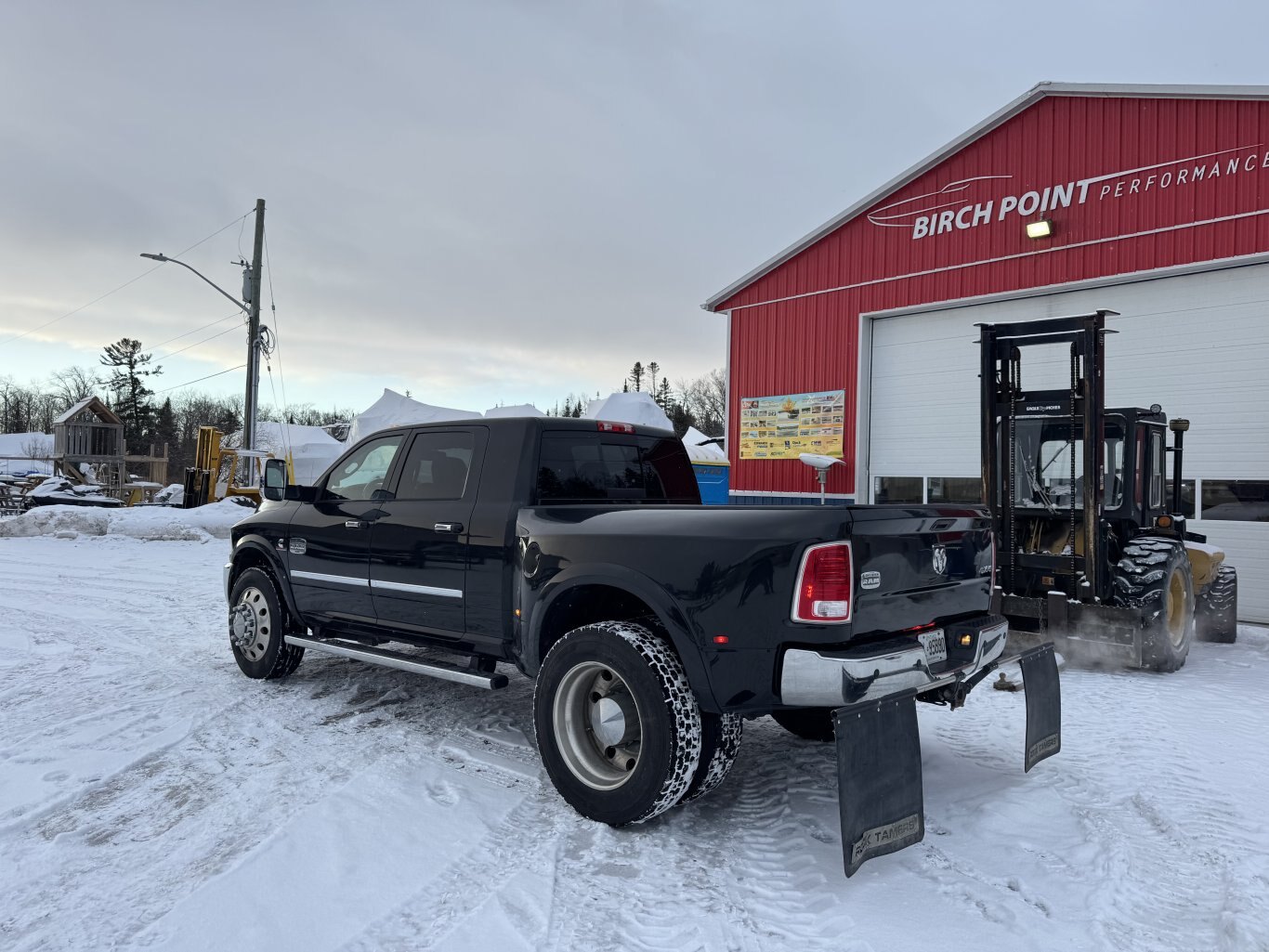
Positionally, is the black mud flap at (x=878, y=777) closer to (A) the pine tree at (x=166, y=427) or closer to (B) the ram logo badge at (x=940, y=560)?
(B) the ram logo badge at (x=940, y=560)

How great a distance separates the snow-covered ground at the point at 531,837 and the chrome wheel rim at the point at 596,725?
249 mm

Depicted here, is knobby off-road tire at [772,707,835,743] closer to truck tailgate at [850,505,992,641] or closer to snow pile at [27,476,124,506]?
truck tailgate at [850,505,992,641]

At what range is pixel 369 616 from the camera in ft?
18.0

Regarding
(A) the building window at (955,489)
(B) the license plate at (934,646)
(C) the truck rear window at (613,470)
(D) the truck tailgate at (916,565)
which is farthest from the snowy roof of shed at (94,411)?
(B) the license plate at (934,646)

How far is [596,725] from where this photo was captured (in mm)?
3912

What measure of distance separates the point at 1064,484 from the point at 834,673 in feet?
18.5

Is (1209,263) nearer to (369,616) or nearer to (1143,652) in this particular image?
(1143,652)

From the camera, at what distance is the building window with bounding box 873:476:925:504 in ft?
43.4

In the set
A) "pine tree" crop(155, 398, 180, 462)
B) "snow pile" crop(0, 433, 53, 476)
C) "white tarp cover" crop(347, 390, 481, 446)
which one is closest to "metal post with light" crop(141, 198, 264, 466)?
"white tarp cover" crop(347, 390, 481, 446)

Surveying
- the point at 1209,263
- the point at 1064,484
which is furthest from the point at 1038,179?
the point at 1064,484

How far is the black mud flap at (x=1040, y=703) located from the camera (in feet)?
14.1

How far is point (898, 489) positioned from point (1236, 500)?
14.6 feet

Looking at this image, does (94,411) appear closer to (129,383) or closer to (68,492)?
(68,492)

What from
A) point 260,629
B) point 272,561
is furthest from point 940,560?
point 260,629
